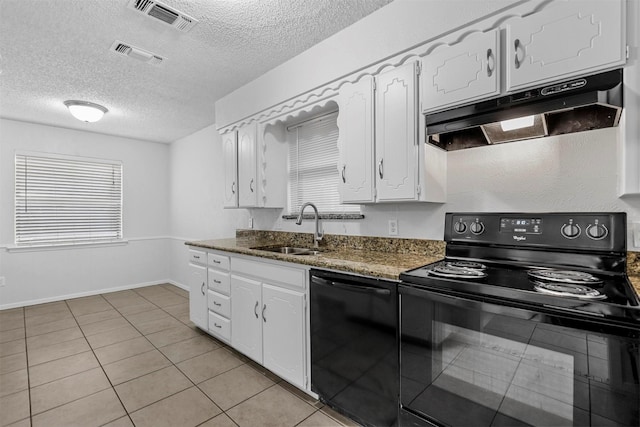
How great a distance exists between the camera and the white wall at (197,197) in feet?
14.1

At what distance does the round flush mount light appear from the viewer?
3393 mm

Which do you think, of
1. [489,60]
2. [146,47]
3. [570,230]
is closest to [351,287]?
[570,230]

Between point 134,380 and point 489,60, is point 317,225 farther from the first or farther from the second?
point 134,380

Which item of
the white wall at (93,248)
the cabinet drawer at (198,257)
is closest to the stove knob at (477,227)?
the cabinet drawer at (198,257)

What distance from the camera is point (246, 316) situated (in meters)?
2.50

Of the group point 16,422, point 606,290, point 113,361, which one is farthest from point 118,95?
point 606,290

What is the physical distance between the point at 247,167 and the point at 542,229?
2574mm

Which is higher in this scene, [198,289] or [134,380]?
[198,289]

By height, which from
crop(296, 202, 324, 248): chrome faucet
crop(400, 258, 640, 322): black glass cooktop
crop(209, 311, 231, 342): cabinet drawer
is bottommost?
crop(209, 311, 231, 342): cabinet drawer

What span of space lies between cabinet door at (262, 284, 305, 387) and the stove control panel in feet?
3.60

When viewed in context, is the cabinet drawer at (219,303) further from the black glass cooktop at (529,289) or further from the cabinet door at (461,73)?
the cabinet door at (461,73)

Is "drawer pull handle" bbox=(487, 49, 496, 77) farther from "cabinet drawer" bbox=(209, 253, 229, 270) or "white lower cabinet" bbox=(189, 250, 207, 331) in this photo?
"white lower cabinet" bbox=(189, 250, 207, 331)

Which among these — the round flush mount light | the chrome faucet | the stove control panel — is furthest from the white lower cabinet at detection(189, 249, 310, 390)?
the round flush mount light

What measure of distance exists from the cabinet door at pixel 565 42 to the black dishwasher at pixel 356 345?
118 cm
